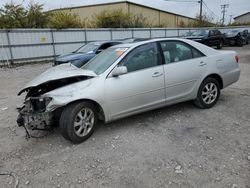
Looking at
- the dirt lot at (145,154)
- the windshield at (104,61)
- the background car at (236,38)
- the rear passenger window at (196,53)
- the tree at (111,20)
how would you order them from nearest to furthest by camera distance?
the dirt lot at (145,154)
the windshield at (104,61)
the rear passenger window at (196,53)
the background car at (236,38)
the tree at (111,20)

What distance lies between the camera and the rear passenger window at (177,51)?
161 inches

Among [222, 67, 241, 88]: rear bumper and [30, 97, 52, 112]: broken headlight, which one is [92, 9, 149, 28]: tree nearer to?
[222, 67, 241, 88]: rear bumper

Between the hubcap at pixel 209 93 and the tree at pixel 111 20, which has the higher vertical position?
the tree at pixel 111 20

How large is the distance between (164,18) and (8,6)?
2499cm

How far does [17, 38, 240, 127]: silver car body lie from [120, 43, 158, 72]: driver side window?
0.08 metres

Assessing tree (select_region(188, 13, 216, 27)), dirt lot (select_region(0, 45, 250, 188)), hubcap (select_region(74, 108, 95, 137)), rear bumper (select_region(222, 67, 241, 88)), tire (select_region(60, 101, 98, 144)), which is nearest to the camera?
dirt lot (select_region(0, 45, 250, 188))

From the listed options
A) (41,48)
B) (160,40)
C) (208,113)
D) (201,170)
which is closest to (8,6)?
(41,48)

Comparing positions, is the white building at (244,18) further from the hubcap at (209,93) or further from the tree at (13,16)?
the hubcap at (209,93)

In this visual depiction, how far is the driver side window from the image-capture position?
12.3 ft

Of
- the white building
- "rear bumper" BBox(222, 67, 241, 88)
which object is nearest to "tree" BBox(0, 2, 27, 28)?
"rear bumper" BBox(222, 67, 241, 88)

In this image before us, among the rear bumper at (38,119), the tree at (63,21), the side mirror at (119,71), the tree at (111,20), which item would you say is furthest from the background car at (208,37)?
the rear bumper at (38,119)

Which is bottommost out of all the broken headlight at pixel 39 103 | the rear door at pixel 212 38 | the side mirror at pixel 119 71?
the broken headlight at pixel 39 103

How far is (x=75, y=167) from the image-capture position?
2.88 m

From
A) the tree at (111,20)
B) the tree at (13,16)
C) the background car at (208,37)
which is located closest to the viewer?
the tree at (13,16)
